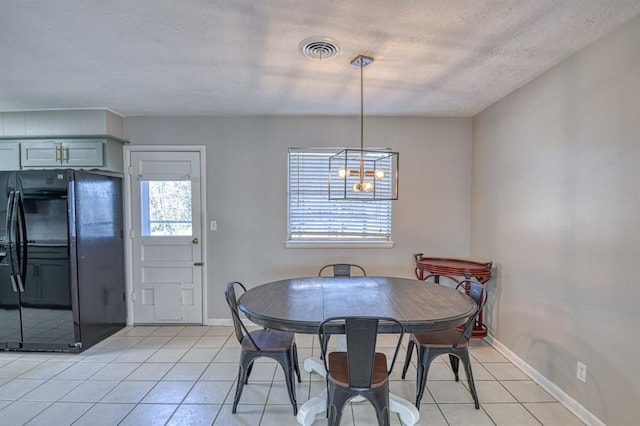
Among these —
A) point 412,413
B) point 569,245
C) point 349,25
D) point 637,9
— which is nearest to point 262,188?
point 349,25

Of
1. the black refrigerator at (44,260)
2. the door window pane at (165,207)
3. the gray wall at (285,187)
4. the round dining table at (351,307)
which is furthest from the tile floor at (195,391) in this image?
the door window pane at (165,207)

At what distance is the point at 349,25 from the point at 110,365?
3257 millimetres

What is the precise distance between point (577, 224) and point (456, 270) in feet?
3.72

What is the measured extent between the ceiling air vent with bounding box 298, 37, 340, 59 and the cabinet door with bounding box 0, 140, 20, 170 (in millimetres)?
3334

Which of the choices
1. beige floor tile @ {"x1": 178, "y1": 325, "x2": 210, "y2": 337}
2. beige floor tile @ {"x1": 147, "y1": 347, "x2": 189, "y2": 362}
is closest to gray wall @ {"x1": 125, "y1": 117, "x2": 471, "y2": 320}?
beige floor tile @ {"x1": 178, "y1": 325, "x2": 210, "y2": 337}

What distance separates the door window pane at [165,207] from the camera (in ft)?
12.0

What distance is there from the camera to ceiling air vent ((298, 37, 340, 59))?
6.49ft

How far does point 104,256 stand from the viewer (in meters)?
3.35

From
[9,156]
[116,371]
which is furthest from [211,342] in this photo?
[9,156]

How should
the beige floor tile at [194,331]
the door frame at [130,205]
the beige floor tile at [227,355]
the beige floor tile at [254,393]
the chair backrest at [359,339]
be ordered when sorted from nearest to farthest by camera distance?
the chair backrest at [359,339], the beige floor tile at [254,393], the beige floor tile at [227,355], the beige floor tile at [194,331], the door frame at [130,205]

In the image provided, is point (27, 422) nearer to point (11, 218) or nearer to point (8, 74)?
point (11, 218)

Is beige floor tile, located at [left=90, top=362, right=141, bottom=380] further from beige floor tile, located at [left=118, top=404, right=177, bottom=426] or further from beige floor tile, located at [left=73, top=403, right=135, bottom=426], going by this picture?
beige floor tile, located at [left=118, top=404, right=177, bottom=426]

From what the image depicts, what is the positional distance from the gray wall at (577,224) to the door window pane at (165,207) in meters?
3.31

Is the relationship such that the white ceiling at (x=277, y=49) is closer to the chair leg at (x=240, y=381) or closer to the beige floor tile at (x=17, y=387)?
the chair leg at (x=240, y=381)
